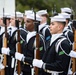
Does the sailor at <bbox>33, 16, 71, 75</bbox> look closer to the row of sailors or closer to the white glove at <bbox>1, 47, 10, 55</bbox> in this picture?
the row of sailors

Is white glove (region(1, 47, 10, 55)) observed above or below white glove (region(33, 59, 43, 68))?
below

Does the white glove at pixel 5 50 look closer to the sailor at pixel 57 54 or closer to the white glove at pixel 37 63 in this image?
the white glove at pixel 37 63

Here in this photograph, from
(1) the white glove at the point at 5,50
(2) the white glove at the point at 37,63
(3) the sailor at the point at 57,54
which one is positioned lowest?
(1) the white glove at the point at 5,50

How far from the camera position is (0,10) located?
15383 mm

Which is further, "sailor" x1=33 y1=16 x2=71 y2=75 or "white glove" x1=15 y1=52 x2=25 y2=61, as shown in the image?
"white glove" x1=15 y1=52 x2=25 y2=61

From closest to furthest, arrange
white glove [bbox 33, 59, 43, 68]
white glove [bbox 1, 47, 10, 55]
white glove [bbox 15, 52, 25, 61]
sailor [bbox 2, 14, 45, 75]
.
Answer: white glove [bbox 33, 59, 43, 68], sailor [bbox 2, 14, 45, 75], white glove [bbox 15, 52, 25, 61], white glove [bbox 1, 47, 10, 55]

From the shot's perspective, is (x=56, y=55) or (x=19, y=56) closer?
(x=56, y=55)

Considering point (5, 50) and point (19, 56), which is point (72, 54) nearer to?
point (19, 56)

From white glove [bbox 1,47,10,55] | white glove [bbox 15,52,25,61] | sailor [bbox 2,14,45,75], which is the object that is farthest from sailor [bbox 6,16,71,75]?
white glove [bbox 1,47,10,55]

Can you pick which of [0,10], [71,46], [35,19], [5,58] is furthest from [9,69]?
[0,10]

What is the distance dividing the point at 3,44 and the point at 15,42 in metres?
0.33

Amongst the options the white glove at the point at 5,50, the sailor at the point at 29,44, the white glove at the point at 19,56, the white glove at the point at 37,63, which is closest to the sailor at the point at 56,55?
the white glove at the point at 37,63

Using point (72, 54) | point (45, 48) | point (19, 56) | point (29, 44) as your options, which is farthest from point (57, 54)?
point (19, 56)

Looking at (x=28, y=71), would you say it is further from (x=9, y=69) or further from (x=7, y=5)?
(x=7, y=5)
